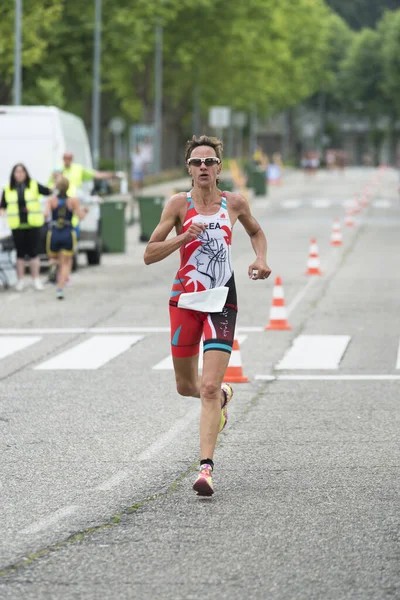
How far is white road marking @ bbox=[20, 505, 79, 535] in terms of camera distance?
709 centimetres

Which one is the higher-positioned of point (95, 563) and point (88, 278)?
point (95, 563)

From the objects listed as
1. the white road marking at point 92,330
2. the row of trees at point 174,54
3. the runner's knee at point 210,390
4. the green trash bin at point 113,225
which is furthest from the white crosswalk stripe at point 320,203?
the runner's knee at point 210,390

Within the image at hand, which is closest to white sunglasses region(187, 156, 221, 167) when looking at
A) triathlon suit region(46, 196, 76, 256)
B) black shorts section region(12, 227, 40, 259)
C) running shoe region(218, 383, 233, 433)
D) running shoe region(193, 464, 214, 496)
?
running shoe region(218, 383, 233, 433)

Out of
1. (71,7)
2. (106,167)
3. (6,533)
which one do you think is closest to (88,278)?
(6,533)

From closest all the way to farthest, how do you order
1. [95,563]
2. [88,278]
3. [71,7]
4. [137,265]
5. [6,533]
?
[95,563], [6,533], [88,278], [137,265], [71,7]

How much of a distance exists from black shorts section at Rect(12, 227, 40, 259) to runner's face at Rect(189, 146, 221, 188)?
45.0 feet

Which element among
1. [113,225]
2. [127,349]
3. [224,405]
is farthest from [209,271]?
[113,225]

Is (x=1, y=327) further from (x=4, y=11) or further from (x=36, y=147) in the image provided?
(x=4, y=11)

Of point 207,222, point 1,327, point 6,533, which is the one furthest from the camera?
point 1,327

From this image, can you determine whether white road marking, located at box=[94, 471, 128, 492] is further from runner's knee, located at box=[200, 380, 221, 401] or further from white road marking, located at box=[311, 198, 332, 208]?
white road marking, located at box=[311, 198, 332, 208]

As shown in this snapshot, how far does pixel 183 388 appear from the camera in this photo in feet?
28.1

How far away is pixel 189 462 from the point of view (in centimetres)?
896

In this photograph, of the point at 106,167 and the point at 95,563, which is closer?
the point at 95,563

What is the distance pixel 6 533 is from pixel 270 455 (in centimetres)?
254
